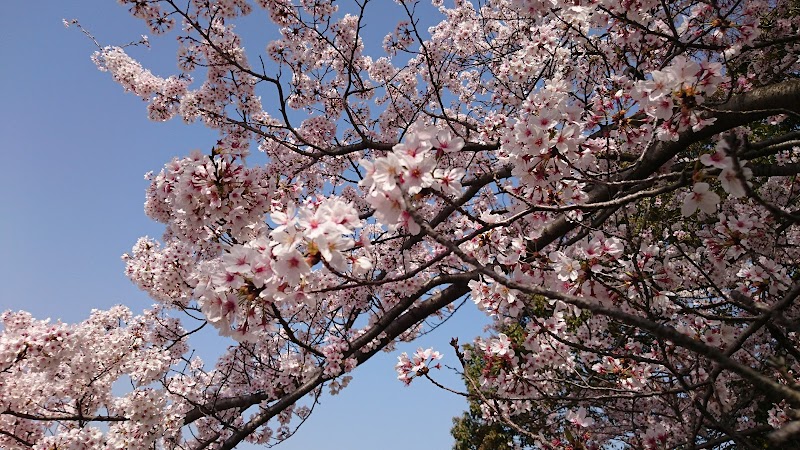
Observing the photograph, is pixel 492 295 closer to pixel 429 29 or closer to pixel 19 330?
pixel 19 330

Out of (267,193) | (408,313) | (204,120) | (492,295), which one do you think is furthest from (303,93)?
(492,295)

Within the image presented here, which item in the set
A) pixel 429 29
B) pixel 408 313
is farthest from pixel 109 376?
pixel 429 29

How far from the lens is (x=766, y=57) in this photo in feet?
15.5

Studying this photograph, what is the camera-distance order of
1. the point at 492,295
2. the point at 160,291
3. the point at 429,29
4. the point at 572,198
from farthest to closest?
the point at 429,29
the point at 160,291
the point at 492,295
the point at 572,198

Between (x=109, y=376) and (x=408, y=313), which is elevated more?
(x=109, y=376)

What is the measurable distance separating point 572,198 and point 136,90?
7480 millimetres

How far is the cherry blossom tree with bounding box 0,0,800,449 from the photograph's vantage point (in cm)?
202

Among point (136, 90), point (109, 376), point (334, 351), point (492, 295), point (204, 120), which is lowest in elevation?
point (492, 295)

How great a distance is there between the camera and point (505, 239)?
12.0ft

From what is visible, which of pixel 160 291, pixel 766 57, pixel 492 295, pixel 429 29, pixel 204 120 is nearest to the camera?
pixel 492 295

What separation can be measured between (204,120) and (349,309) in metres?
3.70

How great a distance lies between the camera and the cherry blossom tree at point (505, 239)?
6.63 feet

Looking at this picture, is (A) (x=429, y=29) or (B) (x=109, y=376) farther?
(A) (x=429, y=29)

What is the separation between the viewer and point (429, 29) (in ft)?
33.3
